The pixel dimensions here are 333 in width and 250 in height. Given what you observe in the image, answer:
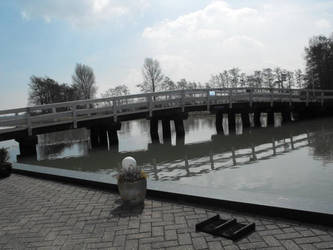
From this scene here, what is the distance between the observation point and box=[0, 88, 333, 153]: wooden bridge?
1210 cm

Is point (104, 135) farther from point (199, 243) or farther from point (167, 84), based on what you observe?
point (167, 84)

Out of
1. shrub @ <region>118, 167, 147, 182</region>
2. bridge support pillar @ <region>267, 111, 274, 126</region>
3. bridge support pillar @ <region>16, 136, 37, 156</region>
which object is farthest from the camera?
bridge support pillar @ <region>267, 111, 274, 126</region>

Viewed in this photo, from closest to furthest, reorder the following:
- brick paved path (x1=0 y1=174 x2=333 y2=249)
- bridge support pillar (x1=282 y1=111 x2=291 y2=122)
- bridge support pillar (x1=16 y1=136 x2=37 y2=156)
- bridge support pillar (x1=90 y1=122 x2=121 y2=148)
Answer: brick paved path (x1=0 y1=174 x2=333 y2=249), bridge support pillar (x1=16 y1=136 x2=37 y2=156), bridge support pillar (x1=90 y1=122 x2=121 y2=148), bridge support pillar (x1=282 y1=111 x2=291 y2=122)

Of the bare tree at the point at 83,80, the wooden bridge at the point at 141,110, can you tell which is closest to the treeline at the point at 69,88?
the bare tree at the point at 83,80

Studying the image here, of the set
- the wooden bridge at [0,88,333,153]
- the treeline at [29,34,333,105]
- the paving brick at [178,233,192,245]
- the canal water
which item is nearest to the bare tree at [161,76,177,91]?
the treeline at [29,34,333,105]

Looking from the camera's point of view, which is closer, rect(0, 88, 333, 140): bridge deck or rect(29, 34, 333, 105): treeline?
rect(0, 88, 333, 140): bridge deck

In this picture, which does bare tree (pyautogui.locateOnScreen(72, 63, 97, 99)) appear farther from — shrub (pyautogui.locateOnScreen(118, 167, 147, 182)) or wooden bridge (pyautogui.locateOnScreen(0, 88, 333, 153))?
shrub (pyautogui.locateOnScreen(118, 167, 147, 182))

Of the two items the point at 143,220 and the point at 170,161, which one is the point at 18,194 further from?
the point at 170,161

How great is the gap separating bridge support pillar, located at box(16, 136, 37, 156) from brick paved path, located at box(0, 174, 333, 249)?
26.4 feet

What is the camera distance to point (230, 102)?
19.3 meters

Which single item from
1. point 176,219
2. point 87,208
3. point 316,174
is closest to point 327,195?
point 316,174

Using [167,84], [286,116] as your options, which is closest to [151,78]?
[167,84]

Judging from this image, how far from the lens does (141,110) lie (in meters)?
15.3

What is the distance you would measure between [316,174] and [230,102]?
13332 millimetres
